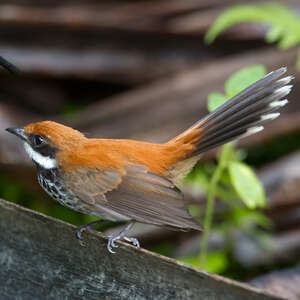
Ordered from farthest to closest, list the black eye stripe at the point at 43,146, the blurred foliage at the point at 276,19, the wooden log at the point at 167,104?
the wooden log at the point at 167,104 → the blurred foliage at the point at 276,19 → the black eye stripe at the point at 43,146

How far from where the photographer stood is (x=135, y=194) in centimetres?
368

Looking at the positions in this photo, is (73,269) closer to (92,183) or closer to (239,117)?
(92,183)

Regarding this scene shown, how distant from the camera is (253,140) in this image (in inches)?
217

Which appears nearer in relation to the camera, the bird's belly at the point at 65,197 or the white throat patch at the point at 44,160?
the bird's belly at the point at 65,197

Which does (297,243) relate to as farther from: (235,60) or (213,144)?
(213,144)

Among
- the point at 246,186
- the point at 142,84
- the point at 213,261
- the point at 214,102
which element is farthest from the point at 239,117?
the point at 142,84

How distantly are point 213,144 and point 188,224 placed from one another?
2.11 ft

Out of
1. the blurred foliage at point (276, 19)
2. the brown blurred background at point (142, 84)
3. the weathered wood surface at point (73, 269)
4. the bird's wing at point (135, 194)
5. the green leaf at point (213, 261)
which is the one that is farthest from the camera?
the brown blurred background at point (142, 84)

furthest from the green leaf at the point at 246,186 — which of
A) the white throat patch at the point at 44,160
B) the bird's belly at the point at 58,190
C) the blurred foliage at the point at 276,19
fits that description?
the blurred foliage at the point at 276,19

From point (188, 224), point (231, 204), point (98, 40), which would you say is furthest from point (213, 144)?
point (98, 40)

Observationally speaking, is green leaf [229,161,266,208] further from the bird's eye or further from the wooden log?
the wooden log

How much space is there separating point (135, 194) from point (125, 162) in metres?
0.17

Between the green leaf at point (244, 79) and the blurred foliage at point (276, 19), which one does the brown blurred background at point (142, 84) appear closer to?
the blurred foliage at point (276, 19)

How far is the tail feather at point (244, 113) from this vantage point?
11.8 feet
